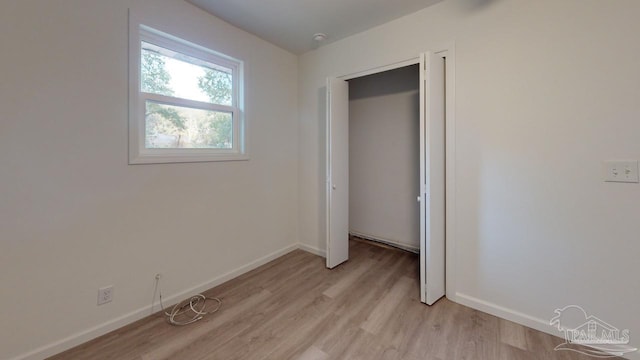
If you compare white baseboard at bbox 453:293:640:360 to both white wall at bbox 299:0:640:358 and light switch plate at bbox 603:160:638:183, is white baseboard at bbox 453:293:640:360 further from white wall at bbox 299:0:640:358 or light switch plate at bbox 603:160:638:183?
light switch plate at bbox 603:160:638:183

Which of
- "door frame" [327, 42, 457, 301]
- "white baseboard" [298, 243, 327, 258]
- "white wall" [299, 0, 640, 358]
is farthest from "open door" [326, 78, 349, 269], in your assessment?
"door frame" [327, 42, 457, 301]

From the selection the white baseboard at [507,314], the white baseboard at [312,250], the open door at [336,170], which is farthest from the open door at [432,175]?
the white baseboard at [312,250]

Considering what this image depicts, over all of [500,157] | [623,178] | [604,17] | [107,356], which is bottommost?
[107,356]

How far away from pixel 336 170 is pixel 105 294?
2.13m

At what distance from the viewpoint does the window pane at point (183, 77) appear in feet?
6.66

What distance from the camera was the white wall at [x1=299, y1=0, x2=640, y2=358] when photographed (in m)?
1.54

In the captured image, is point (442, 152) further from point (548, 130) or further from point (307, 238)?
point (307, 238)

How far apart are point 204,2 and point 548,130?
279cm

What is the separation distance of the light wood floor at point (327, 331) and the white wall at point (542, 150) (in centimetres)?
29

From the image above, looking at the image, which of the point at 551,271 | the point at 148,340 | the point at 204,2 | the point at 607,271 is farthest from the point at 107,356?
the point at 607,271

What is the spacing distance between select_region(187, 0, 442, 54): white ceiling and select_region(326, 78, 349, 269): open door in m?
0.52

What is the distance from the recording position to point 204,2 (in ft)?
7.07

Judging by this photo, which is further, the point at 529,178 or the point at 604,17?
the point at 529,178

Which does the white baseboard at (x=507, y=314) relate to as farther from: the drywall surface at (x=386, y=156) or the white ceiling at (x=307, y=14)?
the white ceiling at (x=307, y=14)
